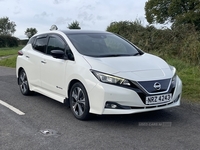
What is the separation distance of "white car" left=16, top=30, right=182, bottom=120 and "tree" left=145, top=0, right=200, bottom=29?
31536mm

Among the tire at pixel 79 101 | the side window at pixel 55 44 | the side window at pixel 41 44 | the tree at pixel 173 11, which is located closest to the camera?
the tire at pixel 79 101

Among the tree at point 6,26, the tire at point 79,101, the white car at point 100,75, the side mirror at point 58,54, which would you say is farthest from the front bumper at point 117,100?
the tree at point 6,26

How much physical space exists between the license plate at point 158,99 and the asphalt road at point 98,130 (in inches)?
17.4

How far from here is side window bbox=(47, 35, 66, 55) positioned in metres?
6.13

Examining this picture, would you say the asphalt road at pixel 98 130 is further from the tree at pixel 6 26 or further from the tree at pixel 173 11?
the tree at pixel 6 26

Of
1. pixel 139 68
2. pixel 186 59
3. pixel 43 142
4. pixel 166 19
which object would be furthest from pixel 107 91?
pixel 166 19

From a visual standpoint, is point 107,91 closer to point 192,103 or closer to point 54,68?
point 54,68

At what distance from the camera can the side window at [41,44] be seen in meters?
6.85

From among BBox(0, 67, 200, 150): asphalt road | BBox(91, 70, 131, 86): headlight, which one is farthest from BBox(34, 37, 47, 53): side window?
BBox(91, 70, 131, 86): headlight

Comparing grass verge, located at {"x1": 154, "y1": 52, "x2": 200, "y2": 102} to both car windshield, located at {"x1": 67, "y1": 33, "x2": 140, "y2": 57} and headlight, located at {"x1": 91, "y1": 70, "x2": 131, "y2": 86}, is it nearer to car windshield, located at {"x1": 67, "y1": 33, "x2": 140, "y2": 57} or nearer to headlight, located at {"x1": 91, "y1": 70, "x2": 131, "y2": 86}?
car windshield, located at {"x1": 67, "y1": 33, "x2": 140, "y2": 57}

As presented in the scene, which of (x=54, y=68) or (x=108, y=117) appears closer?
(x=108, y=117)

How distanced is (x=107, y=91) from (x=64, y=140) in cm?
102

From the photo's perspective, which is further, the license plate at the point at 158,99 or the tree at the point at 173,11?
the tree at the point at 173,11

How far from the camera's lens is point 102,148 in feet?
13.5
